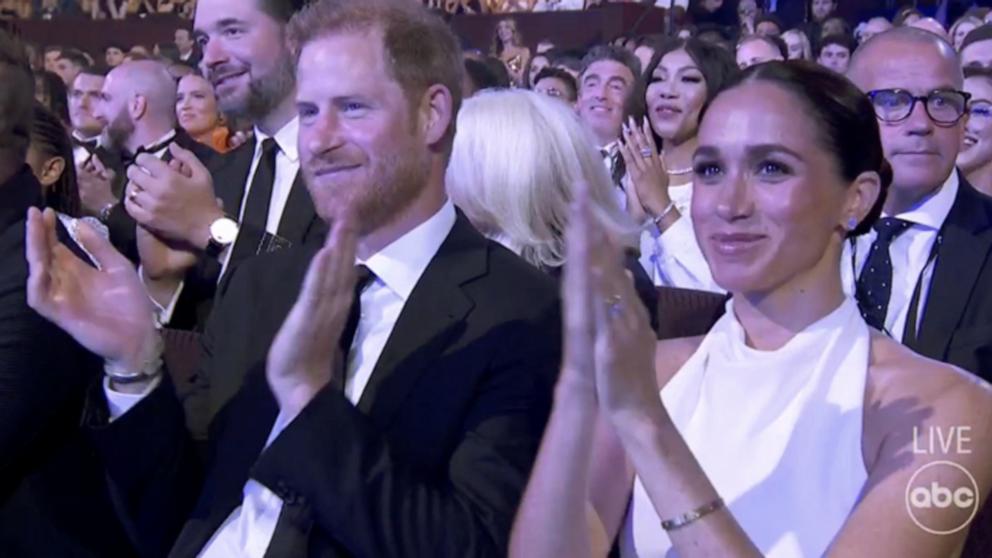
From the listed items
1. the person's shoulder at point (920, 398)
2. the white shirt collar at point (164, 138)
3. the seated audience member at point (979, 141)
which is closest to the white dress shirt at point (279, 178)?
the person's shoulder at point (920, 398)

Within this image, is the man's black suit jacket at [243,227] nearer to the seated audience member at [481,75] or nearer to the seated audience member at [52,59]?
the seated audience member at [481,75]

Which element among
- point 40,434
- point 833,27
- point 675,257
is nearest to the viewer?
point 40,434

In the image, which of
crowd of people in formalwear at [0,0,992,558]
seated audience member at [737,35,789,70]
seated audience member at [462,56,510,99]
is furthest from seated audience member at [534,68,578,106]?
crowd of people in formalwear at [0,0,992,558]

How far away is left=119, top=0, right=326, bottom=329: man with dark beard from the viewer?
2896 millimetres

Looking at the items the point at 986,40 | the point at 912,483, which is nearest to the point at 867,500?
the point at 912,483

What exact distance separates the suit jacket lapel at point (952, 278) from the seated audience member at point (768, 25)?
Result: 241 inches

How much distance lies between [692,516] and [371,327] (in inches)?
23.3

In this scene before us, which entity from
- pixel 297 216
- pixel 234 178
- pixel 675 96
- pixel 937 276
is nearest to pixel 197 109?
pixel 675 96

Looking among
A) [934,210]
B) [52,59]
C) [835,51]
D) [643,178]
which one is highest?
[934,210]

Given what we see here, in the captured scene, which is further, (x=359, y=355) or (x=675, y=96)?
(x=675, y=96)

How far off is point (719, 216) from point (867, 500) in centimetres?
42

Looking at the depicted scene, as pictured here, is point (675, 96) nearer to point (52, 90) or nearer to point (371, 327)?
point (52, 90)

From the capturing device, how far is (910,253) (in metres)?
2.99

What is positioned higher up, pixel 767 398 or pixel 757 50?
pixel 767 398
